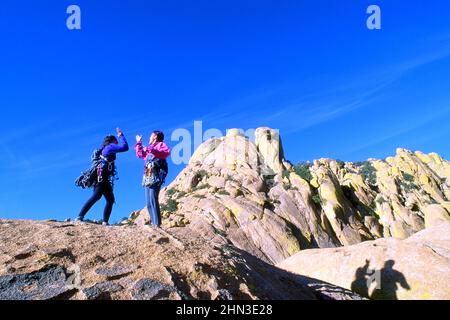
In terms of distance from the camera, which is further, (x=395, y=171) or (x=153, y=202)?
(x=395, y=171)

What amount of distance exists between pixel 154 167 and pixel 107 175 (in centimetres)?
171

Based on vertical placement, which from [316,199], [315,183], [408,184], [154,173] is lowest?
[154,173]

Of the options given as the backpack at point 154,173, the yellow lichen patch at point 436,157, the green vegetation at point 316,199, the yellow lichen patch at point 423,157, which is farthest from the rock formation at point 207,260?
the yellow lichen patch at point 436,157

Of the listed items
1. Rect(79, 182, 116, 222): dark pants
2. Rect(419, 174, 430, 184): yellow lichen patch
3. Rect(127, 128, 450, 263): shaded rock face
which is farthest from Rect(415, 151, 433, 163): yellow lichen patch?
Rect(79, 182, 116, 222): dark pants

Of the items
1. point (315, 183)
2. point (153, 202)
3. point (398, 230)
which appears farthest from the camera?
point (315, 183)

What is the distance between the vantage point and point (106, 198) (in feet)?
36.8

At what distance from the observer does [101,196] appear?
11055mm

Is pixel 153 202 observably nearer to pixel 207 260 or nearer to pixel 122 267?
pixel 207 260

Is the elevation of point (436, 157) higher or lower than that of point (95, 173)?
higher

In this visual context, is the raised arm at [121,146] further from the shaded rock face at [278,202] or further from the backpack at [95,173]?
the shaded rock face at [278,202]

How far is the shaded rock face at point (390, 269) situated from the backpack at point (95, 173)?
7.68 meters

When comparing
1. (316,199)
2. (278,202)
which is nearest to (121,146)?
(278,202)
